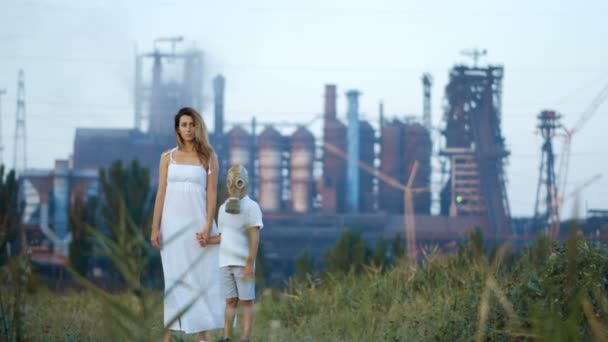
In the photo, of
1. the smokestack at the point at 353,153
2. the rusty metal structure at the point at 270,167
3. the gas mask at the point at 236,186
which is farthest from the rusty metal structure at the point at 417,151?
the gas mask at the point at 236,186

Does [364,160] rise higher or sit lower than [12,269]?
higher

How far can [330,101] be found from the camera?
7156cm

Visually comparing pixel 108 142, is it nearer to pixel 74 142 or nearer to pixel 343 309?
pixel 74 142

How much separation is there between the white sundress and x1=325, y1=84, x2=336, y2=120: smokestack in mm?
65559

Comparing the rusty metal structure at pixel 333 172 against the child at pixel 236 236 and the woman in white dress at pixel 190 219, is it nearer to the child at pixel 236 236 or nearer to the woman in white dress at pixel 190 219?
the child at pixel 236 236

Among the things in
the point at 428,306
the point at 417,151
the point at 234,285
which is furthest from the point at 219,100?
the point at 234,285

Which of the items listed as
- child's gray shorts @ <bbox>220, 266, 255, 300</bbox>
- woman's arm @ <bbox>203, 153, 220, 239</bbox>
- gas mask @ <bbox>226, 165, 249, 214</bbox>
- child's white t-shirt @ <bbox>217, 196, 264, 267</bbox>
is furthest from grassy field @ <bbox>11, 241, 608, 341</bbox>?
gas mask @ <bbox>226, 165, 249, 214</bbox>

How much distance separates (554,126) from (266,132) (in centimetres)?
2113

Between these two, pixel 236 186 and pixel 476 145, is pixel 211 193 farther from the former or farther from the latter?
pixel 476 145

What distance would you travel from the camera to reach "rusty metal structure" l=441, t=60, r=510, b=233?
221 ft

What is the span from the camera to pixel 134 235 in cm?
137

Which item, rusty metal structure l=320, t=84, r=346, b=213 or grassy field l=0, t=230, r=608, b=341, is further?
rusty metal structure l=320, t=84, r=346, b=213

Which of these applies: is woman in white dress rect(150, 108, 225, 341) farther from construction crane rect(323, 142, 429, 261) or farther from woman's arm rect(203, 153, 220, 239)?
construction crane rect(323, 142, 429, 261)

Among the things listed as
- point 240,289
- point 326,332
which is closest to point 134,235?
point 240,289
